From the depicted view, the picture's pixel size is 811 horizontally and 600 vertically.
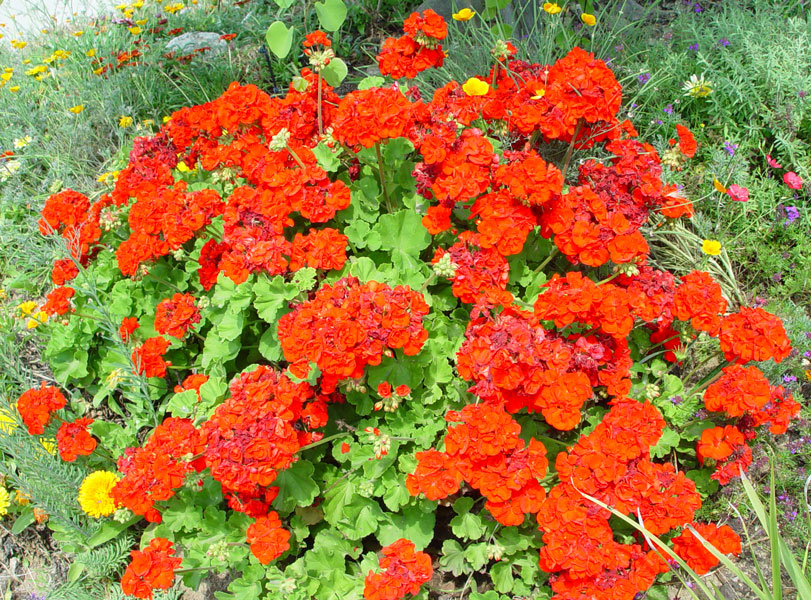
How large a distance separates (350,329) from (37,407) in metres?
1.91

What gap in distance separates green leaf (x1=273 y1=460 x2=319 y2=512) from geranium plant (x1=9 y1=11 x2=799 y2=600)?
1 cm

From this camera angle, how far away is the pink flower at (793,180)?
3.74 metres

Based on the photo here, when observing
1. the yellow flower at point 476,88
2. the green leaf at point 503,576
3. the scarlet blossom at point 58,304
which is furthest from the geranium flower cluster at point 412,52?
the green leaf at point 503,576

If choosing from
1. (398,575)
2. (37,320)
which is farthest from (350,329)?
(37,320)

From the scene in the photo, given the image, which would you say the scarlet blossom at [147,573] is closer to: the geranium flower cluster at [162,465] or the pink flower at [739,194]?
the geranium flower cluster at [162,465]

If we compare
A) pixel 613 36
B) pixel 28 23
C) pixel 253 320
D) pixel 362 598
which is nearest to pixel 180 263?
pixel 253 320

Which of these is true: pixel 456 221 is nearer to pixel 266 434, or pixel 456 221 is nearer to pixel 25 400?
pixel 266 434

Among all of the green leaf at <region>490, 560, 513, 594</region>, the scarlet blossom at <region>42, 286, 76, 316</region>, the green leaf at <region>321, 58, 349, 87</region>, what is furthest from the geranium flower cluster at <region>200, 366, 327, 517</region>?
the green leaf at <region>321, 58, 349, 87</region>

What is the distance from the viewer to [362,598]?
2.56 meters

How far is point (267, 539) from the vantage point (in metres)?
2.48

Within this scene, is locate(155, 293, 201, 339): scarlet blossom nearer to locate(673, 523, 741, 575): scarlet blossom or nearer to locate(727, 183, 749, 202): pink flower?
locate(673, 523, 741, 575): scarlet blossom

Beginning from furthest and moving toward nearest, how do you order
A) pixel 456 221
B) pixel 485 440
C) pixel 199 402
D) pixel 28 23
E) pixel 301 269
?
1. pixel 28 23
2. pixel 456 221
3. pixel 199 402
4. pixel 301 269
5. pixel 485 440

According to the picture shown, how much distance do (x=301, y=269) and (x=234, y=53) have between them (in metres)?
3.91

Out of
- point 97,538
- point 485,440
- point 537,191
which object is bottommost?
point 97,538
